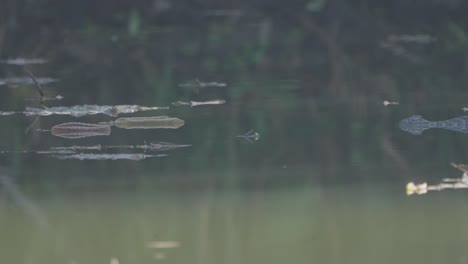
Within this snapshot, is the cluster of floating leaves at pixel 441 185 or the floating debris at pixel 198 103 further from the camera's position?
the floating debris at pixel 198 103

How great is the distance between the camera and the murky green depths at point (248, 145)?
145 inches

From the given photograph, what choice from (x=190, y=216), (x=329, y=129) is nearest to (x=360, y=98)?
(x=329, y=129)

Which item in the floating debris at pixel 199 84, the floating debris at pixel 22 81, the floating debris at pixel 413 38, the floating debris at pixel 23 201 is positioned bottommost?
the floating debris at pixel 23 201

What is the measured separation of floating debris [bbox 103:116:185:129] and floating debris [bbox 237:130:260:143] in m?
0.34

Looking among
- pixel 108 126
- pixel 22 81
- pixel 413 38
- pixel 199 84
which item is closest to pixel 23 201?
pixel 108 126

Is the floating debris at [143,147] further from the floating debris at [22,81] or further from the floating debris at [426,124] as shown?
the floating debris at [22,81]

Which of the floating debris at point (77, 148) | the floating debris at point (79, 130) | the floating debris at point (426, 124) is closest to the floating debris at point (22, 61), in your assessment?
the floating debris at point (79, 130)

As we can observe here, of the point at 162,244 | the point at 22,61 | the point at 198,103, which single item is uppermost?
the point at 22,61

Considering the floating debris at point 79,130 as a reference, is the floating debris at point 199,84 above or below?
above

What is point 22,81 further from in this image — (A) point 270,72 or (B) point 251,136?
(B) point 251,136

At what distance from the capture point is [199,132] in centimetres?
541

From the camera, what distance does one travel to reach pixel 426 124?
5418mm

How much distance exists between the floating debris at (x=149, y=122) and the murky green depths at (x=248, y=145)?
0.09 m

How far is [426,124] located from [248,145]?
817 millimetres
